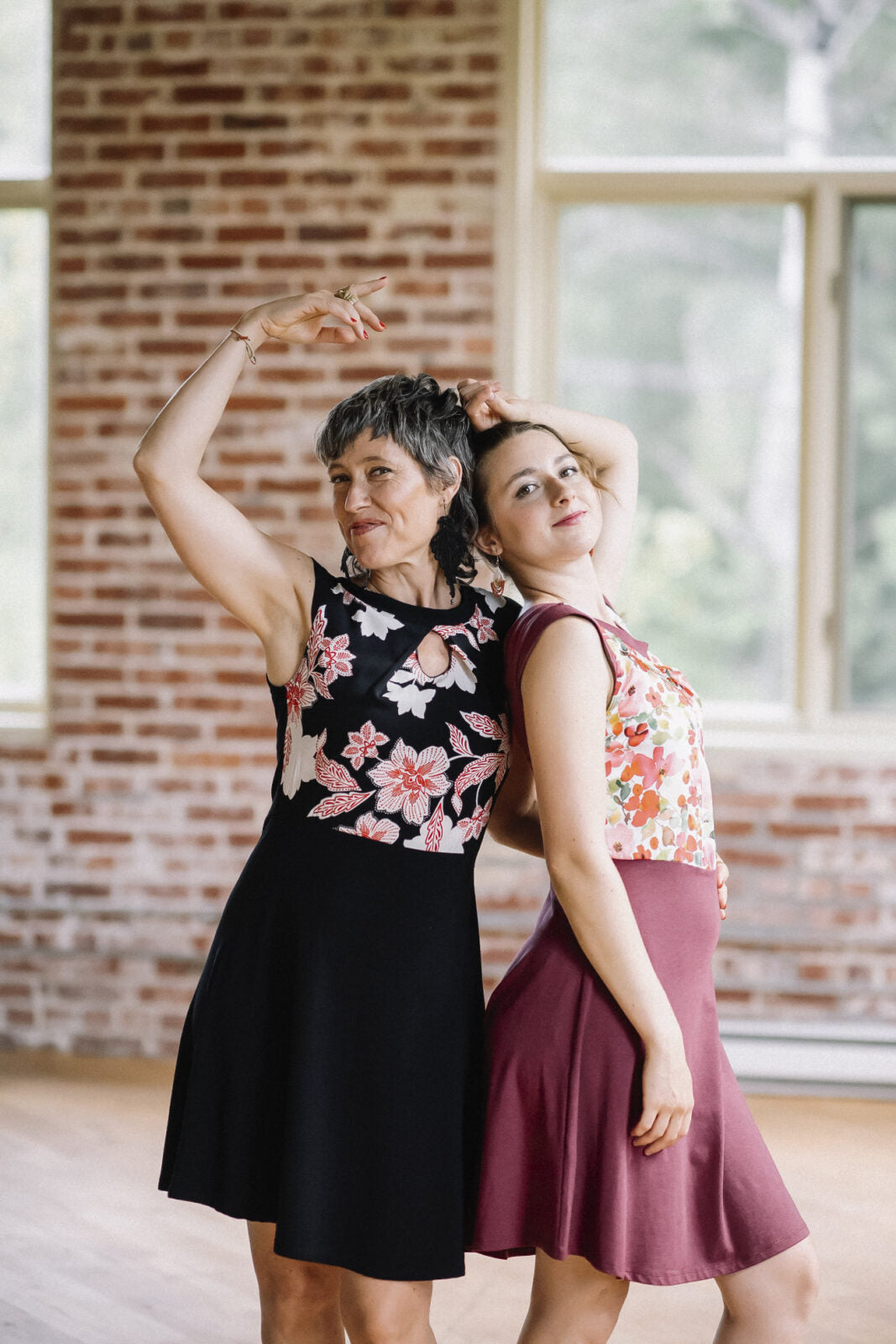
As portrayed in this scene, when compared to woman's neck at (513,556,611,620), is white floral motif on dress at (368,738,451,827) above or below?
below

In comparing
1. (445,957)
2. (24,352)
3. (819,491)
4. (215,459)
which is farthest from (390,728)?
(24,352)

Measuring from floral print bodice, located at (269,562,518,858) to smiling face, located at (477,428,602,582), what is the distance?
0.13 m

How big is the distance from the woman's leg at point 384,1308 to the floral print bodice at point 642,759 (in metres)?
0.60

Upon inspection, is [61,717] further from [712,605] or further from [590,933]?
[590,933]

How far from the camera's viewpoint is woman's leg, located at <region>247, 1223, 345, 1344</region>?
5.48 ft

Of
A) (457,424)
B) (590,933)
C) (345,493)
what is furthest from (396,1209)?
(457,424)

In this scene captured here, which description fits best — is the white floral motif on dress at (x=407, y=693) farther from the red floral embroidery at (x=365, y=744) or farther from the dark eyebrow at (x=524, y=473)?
the dark eyebrow at (x=524, y=473)

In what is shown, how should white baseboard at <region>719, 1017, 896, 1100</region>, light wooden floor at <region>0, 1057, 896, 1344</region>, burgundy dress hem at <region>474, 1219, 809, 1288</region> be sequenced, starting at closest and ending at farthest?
burgundy dress hem at <region>474, 1219, 809, 1288</region> → light wooden floor at <region>0, 1057, 896, 1344</region> → white baseboard at <region>719, 1017, 896, 1100</region>

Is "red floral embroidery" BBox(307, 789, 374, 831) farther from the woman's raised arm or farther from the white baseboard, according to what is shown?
the white baseboard

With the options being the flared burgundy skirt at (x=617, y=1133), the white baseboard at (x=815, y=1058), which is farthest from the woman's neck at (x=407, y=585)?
the white baseboard at (x=815, y=1058)

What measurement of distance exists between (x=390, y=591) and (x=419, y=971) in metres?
0.51

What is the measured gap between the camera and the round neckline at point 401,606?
1.67 metres

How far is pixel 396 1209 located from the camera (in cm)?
154

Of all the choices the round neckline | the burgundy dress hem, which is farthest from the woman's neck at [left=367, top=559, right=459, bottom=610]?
the burgundy dress hem
